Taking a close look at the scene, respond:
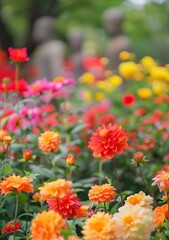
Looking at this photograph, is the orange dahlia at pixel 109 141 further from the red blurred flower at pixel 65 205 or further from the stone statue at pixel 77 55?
the stone statue at pixel 77 55

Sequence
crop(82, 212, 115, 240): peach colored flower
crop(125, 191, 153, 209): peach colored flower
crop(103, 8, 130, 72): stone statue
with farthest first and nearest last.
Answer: crop(103, 8, 130, 72): stone statue < crop(125, 191, 153, 209): peach colored flower < crop(82, 212, 115, 240): peach colored flower

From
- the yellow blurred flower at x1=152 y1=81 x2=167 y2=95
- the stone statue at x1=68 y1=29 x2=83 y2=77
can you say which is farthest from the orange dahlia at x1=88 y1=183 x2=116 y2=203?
the stone statue at x1=68 y1=29 x2=83 y2=77

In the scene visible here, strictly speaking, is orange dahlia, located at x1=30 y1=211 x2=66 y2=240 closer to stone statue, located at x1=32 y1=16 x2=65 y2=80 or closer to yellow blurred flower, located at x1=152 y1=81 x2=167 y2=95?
yellow blurred flower, located at x1=152 y1=81 x2=167 y2=95

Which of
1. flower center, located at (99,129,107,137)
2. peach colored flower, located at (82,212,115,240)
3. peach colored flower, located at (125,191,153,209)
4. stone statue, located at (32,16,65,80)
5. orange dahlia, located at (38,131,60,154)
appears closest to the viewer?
peach colored flower, located at (82,212,115,240)

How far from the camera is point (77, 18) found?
30.7 ft

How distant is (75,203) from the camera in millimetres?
1057

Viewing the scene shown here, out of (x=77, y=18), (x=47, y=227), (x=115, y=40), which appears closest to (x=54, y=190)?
(x=47, y=227)

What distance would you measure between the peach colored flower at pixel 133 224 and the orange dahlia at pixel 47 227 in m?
0.10

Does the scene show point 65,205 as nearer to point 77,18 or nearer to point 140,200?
point 140,200

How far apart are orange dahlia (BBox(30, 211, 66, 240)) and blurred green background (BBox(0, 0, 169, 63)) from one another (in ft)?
23.5

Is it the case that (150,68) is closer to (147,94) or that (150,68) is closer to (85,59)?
(147,94)

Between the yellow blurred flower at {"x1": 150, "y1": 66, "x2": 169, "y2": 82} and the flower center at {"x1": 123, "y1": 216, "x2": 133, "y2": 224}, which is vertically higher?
the yellow blurred flower at {"x1": 150, "y1": 66, "x2": 169, "y2": 82}

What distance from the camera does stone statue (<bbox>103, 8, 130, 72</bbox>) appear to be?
466 centimetres

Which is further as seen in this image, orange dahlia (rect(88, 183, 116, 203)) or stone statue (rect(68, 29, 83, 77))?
stone statue (rect(68, 29, 83, 77))
